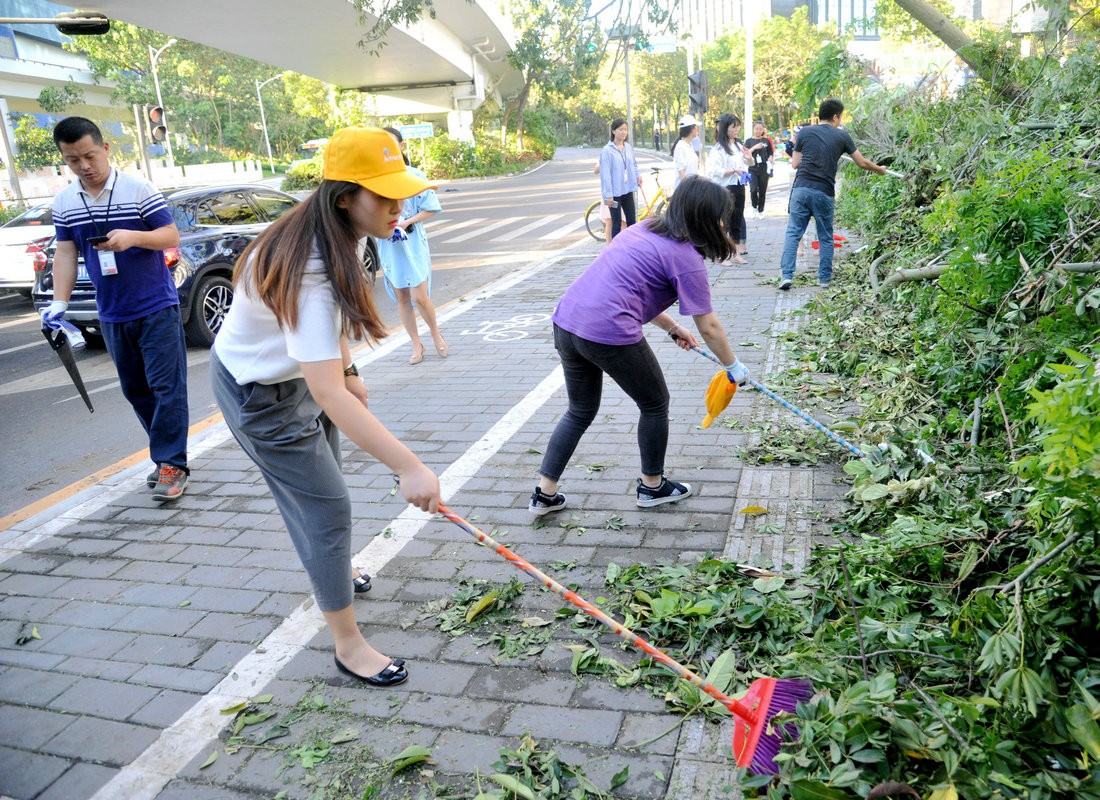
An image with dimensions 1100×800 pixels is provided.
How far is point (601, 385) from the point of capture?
4.12 metres

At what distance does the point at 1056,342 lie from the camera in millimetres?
3662

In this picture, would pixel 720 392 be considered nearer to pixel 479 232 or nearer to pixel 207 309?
pixel 207 309

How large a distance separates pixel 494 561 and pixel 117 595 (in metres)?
1.71

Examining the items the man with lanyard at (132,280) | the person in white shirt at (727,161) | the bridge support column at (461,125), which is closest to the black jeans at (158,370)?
the man with lanyard at (132,280)

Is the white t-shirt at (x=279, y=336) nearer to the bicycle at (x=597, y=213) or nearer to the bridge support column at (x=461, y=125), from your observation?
the bicycle at (x=597, y=213)

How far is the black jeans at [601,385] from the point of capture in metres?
3.89

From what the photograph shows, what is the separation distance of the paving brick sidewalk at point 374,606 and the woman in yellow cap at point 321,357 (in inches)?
15.3

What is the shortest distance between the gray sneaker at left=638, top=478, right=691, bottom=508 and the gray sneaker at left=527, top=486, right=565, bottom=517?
41 centimetres

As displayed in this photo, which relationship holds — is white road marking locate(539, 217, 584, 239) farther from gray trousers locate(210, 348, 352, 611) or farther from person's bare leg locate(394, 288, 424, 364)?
gray trousers locate(210, 348, 352, 611)

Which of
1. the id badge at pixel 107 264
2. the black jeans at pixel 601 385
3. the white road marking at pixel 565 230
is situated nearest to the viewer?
the black jeans at pixel 601 385

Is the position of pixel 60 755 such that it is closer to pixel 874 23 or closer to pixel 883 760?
pixel 883 760

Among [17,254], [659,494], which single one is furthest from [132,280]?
[17,254]

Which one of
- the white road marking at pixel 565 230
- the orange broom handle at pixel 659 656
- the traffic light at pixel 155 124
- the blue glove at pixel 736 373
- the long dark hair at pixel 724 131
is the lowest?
the orange broom handle at pixel 659 656

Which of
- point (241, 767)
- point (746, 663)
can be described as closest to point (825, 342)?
point (746, 663)
